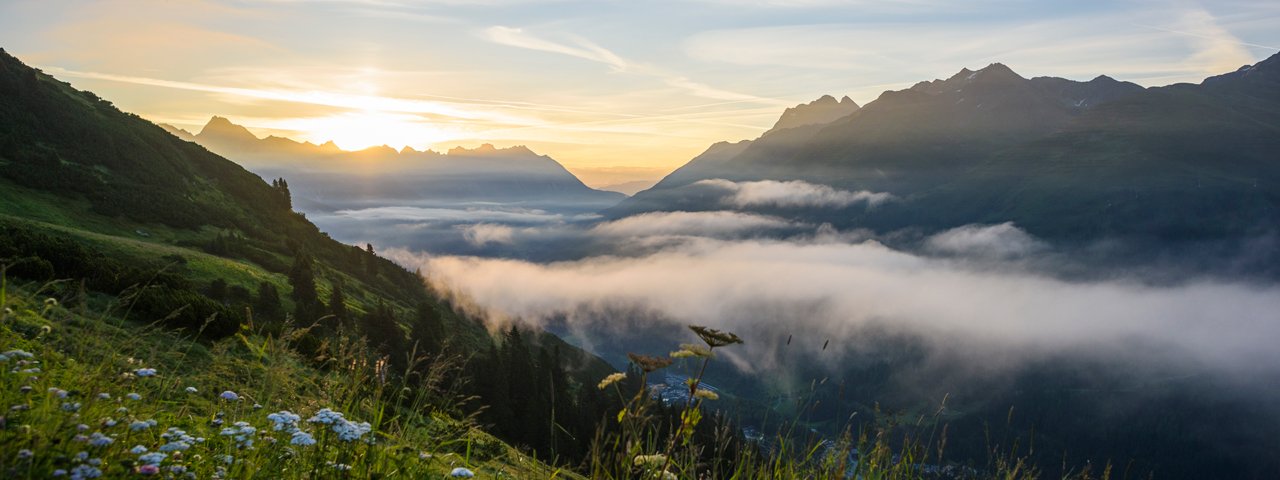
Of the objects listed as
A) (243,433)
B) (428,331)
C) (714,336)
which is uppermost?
(714,336)

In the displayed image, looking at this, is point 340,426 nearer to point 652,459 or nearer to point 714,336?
point 652,459

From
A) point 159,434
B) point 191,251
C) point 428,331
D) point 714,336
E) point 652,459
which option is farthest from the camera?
point 428,331

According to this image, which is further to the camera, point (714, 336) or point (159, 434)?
point (159, 434)

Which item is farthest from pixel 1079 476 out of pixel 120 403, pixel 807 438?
pixel 120 403

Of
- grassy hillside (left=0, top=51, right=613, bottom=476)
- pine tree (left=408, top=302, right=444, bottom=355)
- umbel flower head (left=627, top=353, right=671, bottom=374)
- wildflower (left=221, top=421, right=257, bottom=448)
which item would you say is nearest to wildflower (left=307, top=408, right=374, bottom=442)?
wildflower (left=221, top=421, right=257, bottom=448)

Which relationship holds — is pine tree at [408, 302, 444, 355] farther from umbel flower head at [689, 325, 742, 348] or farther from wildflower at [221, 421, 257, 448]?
umbel flower head at [689, 325, 742, 348]

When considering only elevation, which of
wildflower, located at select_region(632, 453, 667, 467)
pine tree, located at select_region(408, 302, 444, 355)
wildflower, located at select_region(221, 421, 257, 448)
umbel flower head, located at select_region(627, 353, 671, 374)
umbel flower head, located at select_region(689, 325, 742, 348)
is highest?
umbel flower head, located at select_region(689, 325, 742, 348)

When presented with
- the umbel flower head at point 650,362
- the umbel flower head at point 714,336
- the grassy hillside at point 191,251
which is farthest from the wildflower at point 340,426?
the umbel flower head at point 714,336

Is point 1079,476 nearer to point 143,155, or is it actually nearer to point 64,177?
point 64,177

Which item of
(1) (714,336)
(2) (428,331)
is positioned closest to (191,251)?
(2) (428,331)

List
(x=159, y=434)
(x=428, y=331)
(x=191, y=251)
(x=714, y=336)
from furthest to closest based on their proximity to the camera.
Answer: (x=428, y=331)
(x=191, y=251)
(x=159, y=434)
(x=714, y=336)

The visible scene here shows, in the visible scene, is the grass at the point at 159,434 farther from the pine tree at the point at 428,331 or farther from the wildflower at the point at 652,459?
the pine tree at the point at 428,331

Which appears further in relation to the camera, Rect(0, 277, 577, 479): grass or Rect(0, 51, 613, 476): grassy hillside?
Rect(0, 51, 613, 476): grassy hillside

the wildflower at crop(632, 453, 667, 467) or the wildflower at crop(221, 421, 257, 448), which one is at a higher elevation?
the wildflower at crop(221, 421, 257, 448)
